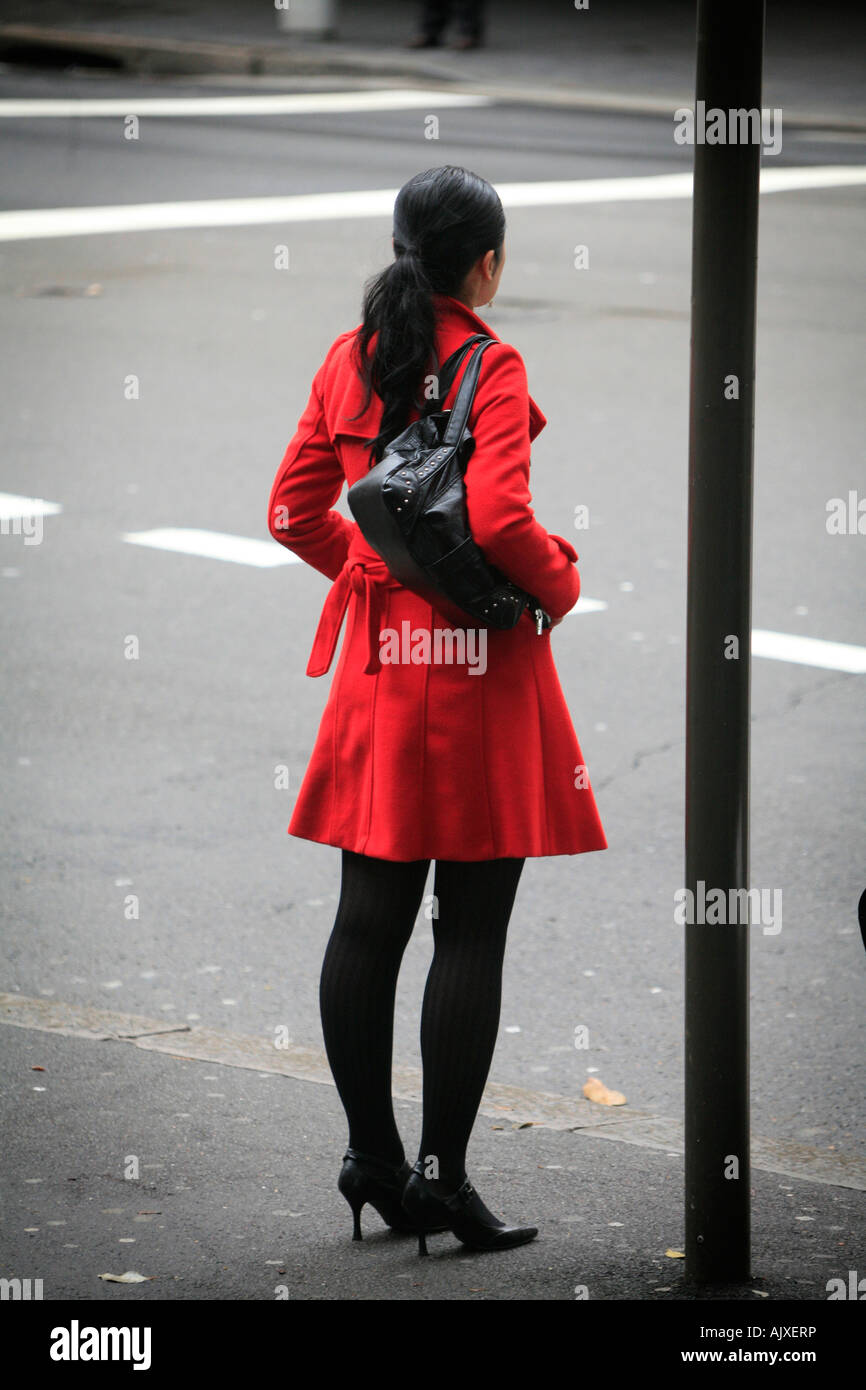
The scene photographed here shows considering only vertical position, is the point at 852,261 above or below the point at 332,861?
above

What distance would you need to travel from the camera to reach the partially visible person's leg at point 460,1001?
359 cm

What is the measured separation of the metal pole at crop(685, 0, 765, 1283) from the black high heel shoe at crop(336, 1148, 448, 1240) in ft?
1.75

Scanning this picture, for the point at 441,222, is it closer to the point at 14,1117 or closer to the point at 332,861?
the point at 14,1117

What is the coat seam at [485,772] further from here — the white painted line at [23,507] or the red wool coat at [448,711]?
the white painted line at [23,507]

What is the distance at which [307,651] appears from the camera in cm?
747

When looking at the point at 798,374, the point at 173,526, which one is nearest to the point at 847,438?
the point at 798,374

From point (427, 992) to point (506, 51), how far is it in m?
26.9

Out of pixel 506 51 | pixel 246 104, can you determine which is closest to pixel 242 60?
pixel 246 104

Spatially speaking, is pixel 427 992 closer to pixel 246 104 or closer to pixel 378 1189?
pixel 378 1189

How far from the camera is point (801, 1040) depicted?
469cm

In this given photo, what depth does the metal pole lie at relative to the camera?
3.22 metres
